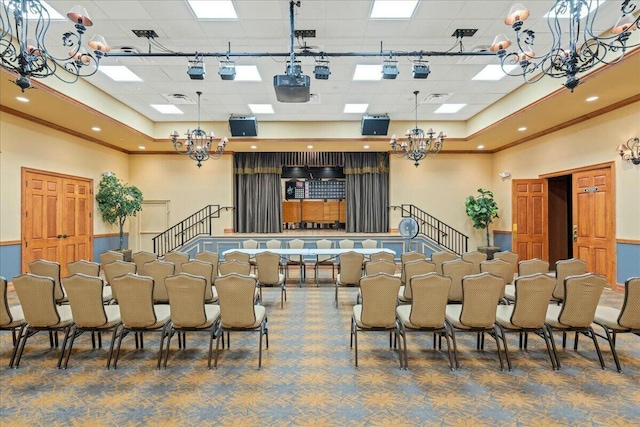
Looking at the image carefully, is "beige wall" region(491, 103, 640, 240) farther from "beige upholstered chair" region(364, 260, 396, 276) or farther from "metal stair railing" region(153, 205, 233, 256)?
"metal stair railing" region(153, 205, 233, 256)

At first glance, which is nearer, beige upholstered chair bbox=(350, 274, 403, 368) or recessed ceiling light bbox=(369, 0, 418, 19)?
beige upholstered chair bbox=(350, 274, 403, 368)

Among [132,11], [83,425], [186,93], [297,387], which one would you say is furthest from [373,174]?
[83,425]

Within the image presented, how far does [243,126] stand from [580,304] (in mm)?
8555

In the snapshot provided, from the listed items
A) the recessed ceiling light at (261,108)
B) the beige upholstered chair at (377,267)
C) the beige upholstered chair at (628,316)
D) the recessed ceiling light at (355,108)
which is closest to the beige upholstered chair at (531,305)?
the beige upholstered chair at (628,316)

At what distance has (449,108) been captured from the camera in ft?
30.6

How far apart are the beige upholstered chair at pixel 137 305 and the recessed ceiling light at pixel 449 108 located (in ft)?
26.5

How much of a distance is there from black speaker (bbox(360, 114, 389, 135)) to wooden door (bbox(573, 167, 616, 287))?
15.2 ft

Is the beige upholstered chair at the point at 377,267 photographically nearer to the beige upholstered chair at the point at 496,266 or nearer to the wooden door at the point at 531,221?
the beige upholstered chair at the point at 496,266

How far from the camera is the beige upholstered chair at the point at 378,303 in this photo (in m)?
3.61

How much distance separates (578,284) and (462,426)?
75.6 inches

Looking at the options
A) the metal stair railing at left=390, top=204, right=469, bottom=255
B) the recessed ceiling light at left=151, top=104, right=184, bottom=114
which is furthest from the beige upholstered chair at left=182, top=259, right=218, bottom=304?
the metal stair railing at left=390, top=204, right=469, bottom=255

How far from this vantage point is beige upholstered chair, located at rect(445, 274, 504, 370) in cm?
349

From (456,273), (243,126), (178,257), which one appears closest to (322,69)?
(456,273)

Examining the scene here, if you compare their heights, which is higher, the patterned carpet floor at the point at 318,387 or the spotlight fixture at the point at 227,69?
the spotlight fixture at the point at 227,69
